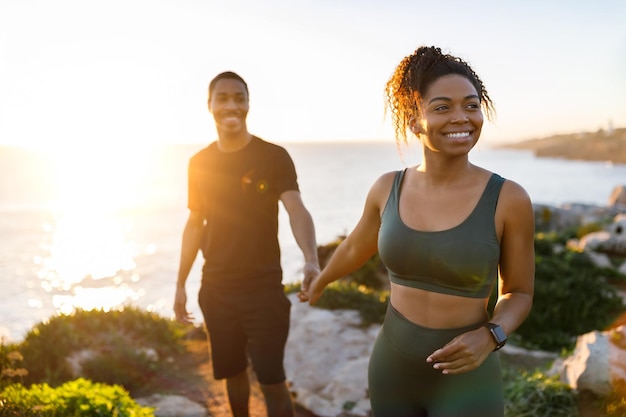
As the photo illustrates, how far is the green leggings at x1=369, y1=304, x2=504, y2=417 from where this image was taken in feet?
7.75

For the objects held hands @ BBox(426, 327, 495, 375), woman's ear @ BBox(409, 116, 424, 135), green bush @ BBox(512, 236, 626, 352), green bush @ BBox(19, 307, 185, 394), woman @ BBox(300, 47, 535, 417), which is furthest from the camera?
green bush @ BBox(512, 236, 626, 352)

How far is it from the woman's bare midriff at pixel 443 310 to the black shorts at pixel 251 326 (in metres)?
1.71

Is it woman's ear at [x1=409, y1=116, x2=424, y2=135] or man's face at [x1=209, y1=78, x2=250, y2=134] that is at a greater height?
man's face at [x1=209, y1=78, x2=250, y2=134]

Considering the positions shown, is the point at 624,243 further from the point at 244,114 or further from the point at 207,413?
the point at 244,114

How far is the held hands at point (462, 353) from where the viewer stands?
2.12m

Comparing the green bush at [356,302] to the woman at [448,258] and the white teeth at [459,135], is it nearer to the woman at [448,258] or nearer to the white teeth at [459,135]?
the woman at [448,258]

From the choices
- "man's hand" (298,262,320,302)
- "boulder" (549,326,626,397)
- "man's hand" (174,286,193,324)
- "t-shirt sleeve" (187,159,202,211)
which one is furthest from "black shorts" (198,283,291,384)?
"boulder" (549,326,626,397)

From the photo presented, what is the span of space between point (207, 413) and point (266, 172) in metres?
3.50

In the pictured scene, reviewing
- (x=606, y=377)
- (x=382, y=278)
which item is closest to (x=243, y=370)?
(x=606, y=377)

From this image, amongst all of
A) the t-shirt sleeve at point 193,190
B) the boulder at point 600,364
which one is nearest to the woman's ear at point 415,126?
the t-shirt sleeve at point 193,190

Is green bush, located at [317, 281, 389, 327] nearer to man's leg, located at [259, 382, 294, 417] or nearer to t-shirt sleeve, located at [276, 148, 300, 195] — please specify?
man's leg, located at [259, 382, 294, 417]

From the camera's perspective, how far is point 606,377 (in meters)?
4.99

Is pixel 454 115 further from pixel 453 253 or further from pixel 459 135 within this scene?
pixel 453 253

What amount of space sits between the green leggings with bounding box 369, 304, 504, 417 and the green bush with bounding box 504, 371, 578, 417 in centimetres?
325
